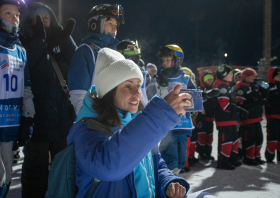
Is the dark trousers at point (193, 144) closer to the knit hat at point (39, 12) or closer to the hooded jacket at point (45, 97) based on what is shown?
the hooded jacket at point (45, 97)

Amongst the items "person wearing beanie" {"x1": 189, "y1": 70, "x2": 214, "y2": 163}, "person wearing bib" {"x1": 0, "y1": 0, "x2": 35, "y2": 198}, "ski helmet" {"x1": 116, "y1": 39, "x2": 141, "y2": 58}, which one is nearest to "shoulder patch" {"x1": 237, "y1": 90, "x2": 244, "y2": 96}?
"person wearing beanie" {"x1": 189, "y1": 70, "x2": 214, "y2": 163}

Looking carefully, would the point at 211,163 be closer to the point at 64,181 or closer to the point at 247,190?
the point at 247,190

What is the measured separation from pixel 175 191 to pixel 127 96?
0.60m

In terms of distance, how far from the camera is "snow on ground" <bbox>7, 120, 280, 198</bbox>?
136 inches

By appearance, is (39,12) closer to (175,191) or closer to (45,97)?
(45,97)

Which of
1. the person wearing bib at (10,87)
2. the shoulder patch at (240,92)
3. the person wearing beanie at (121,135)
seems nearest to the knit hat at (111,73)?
the person wearing beanie at (121,135)

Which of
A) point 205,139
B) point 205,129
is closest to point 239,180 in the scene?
point 205,139

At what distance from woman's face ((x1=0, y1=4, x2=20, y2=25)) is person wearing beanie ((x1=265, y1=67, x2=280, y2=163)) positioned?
537 centimetres

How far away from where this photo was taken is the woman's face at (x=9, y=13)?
7.81 ft

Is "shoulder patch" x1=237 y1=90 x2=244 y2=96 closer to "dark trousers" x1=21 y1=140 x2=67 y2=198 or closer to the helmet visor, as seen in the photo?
the helmet visor

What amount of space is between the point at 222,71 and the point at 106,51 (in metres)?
3.96

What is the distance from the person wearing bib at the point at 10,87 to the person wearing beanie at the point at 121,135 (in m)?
1.34

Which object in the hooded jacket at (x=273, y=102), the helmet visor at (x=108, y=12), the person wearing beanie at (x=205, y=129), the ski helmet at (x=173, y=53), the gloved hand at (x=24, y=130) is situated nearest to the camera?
the gloved hand at (x=24, y=130)

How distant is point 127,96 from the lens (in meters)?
1.31
